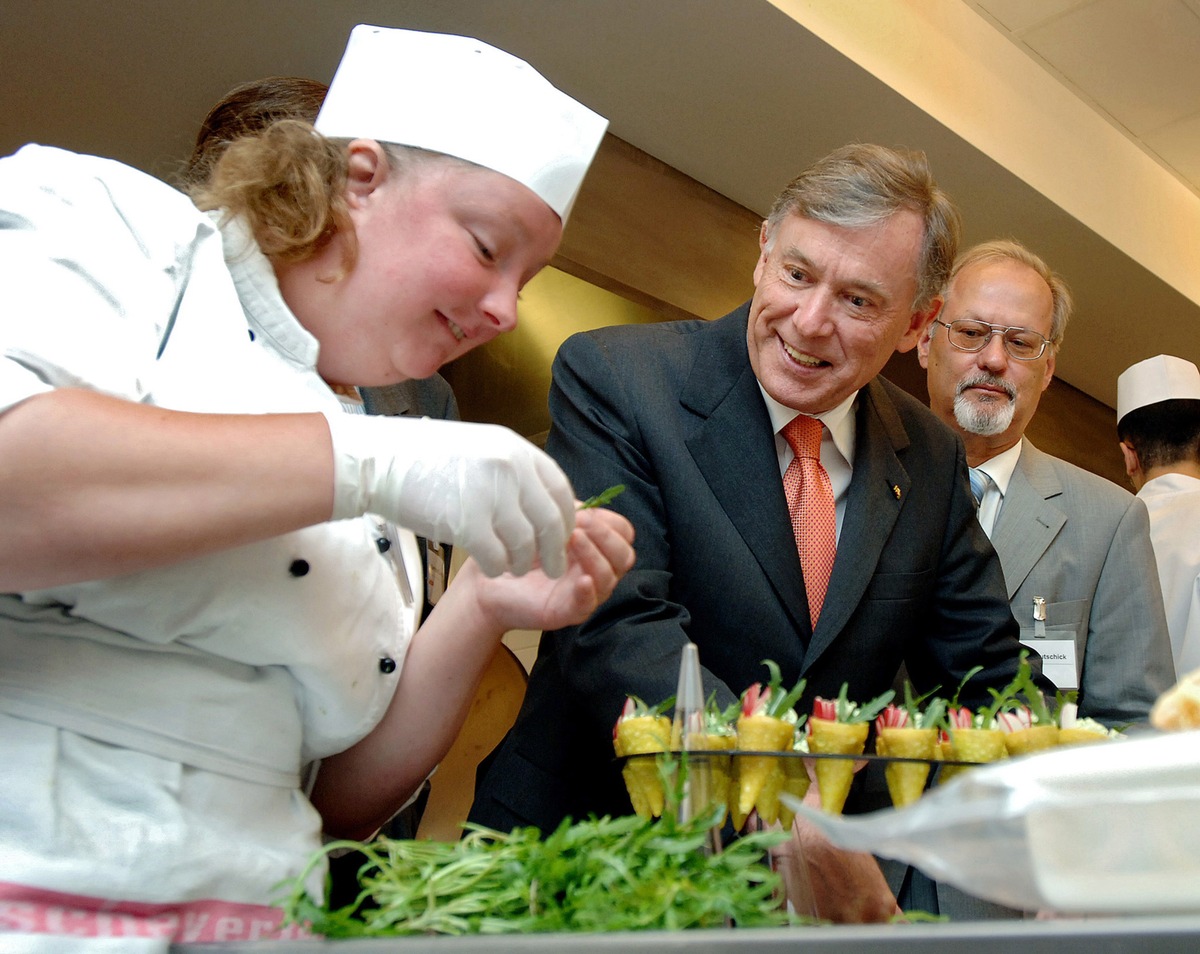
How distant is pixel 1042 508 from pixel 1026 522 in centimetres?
5

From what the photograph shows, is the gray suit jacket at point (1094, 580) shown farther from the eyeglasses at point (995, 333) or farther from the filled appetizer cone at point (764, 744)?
the filled appetizer cone at point (764, 744)

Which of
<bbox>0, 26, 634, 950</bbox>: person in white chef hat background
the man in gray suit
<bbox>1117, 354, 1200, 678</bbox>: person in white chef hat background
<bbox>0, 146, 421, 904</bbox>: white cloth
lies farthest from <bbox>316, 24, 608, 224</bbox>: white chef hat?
<bbox>1117, 354, 1200, 678</bbox>: person in white chef hat background

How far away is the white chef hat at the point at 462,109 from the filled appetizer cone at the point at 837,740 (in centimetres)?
55

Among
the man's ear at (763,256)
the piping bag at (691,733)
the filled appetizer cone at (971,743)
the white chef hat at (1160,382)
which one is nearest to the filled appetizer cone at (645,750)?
the piping bag at (691,733)

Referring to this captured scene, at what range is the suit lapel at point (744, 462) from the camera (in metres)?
1.58

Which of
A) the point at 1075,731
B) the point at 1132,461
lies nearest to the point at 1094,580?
the point at 1132,461

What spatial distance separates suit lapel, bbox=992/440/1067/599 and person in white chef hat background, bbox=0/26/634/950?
1.42m

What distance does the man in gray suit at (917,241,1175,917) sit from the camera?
2201 millimetres

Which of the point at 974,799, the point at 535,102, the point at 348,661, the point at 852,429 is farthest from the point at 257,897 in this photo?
the point at 852,429

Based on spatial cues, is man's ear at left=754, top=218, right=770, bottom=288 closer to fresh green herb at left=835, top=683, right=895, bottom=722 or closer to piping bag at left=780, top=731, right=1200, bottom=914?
fresh green herb at left=835, top=683, right=895, bottom=722

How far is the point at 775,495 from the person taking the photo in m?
1.62

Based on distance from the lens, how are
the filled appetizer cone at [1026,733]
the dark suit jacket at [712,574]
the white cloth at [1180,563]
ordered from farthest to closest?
1. the white cloth at [1180,563]
2. the dark suit jacket at [712,574]
3. the filled appetizer cone at [1026,733]

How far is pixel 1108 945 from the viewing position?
1.47 ft

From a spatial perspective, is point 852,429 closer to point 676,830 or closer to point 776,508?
point 776,508
